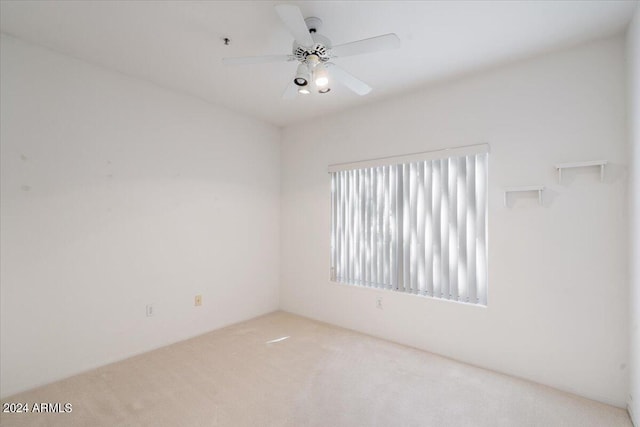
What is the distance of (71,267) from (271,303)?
232 cm

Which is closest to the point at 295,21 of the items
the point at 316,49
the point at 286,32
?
the point at 316,49

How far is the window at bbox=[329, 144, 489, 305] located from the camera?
8.84 ft

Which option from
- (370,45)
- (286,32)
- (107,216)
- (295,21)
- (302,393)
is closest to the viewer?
(295,21)

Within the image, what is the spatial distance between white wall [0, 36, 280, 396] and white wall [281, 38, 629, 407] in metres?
1.99

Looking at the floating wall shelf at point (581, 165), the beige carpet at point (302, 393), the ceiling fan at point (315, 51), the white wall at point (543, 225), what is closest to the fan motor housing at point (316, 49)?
the ceiling fan at point (315, 51)

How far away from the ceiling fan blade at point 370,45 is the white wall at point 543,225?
138 cm

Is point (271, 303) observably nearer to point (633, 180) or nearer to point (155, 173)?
point (155, 173)

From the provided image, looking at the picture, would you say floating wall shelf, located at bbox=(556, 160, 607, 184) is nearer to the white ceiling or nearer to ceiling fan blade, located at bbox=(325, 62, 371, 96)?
the white ceiling

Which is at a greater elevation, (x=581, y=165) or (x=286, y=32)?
(x=286, y=32)

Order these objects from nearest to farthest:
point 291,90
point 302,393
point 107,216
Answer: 1. point 302,393
2. point 291,90
3. point 107,216

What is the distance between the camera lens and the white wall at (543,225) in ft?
6.93

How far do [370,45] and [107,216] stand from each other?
2578 mm

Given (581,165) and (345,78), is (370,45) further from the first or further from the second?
(581,165)

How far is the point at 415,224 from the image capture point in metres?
3.03
